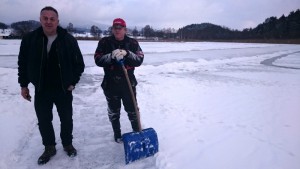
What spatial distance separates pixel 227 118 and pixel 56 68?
3467 millimetres

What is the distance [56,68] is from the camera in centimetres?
291

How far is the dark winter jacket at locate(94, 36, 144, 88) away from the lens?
315 centimetres

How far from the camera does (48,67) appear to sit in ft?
9.45

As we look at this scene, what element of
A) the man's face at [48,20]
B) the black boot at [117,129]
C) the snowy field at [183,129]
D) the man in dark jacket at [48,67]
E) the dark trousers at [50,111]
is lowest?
the snowy field at [183,129]

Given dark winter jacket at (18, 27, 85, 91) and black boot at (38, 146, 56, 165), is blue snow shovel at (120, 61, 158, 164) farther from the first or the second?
black boot at (38, 146, 56, 165)

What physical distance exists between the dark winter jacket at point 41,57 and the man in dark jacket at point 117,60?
346 mm

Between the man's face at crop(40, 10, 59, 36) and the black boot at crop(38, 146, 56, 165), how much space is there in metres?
1.48

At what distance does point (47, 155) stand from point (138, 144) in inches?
45.4

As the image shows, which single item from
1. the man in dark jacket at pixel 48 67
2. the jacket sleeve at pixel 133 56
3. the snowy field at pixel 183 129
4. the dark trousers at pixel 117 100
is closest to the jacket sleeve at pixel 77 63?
the man in dark jacket at pixel 48 67

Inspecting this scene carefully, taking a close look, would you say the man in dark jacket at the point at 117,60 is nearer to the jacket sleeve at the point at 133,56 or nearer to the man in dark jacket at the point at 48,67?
the jacket sleeve at the point at 133,56

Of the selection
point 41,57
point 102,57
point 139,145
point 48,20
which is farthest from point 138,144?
point 48,20

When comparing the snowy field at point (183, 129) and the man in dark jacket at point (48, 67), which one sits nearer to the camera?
the man in dark jacket at point (48, 67)

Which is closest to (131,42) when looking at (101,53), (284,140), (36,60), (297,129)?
(101,53)

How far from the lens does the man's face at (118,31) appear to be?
3.12 metres
